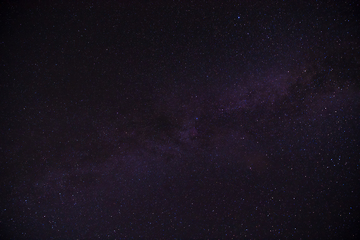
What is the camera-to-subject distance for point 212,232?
1.26 m

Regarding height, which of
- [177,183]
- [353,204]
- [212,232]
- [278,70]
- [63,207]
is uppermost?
[278,70]

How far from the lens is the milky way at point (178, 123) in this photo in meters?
1.17

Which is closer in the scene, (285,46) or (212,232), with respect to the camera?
(285,46)

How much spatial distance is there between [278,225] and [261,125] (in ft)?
2.41

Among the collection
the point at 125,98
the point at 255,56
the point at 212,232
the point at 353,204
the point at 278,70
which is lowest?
the point at 353,204

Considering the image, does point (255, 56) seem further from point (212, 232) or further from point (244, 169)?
point (212, 232)

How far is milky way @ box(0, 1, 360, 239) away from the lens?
46.0 inches

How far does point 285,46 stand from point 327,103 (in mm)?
483

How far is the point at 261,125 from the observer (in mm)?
1188

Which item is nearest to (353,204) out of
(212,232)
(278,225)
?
(278,225)

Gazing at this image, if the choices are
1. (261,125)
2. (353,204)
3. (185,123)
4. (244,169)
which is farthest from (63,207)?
(353,204)

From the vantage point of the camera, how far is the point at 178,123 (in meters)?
1.20

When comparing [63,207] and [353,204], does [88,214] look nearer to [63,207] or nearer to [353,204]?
[63,207]

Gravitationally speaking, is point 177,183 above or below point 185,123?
below
